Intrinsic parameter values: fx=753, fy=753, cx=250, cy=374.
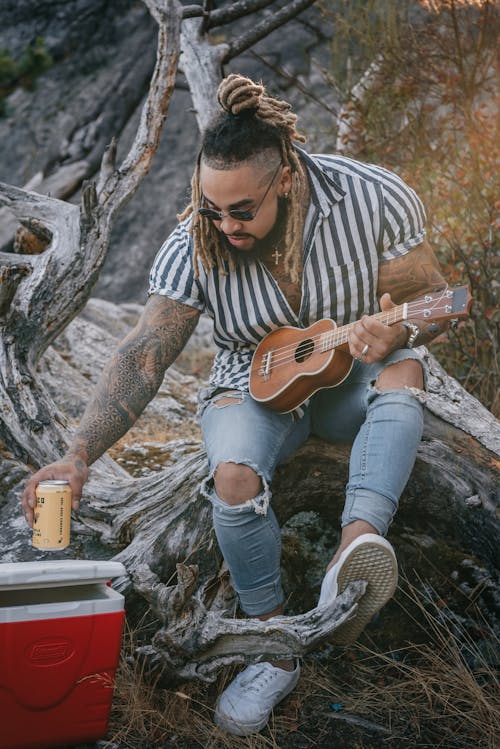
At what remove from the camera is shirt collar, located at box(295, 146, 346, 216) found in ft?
9.87

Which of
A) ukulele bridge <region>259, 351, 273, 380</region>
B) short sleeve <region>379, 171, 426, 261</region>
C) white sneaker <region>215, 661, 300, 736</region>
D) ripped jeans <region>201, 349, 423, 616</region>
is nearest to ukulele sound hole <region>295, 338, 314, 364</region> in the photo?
ukulele bridge <region>259, 351, 273, 380</region>

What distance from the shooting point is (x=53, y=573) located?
2.25 meters

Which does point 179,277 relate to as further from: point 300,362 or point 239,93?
point 239,93

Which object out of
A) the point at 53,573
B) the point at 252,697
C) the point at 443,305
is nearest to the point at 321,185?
the point at 443,305

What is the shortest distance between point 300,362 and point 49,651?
52.7 inches

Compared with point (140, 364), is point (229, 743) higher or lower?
lower

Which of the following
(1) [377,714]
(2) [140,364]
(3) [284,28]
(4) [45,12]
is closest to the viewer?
(1) [377,714]

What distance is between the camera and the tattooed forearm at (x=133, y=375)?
2867 millimetres

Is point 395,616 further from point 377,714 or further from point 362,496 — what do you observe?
point 362,496

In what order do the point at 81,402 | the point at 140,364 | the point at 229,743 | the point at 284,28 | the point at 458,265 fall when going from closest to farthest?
the point at 229,743
the point at 140,364
the point at 458,265
the point at 81,402
the point at 284,28

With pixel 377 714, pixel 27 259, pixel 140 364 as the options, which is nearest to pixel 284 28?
pixel 27 259

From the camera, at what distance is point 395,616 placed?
3.24 m

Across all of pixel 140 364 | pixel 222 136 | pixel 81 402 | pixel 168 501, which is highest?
pixel 222 136

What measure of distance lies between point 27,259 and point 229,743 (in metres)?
2.51
